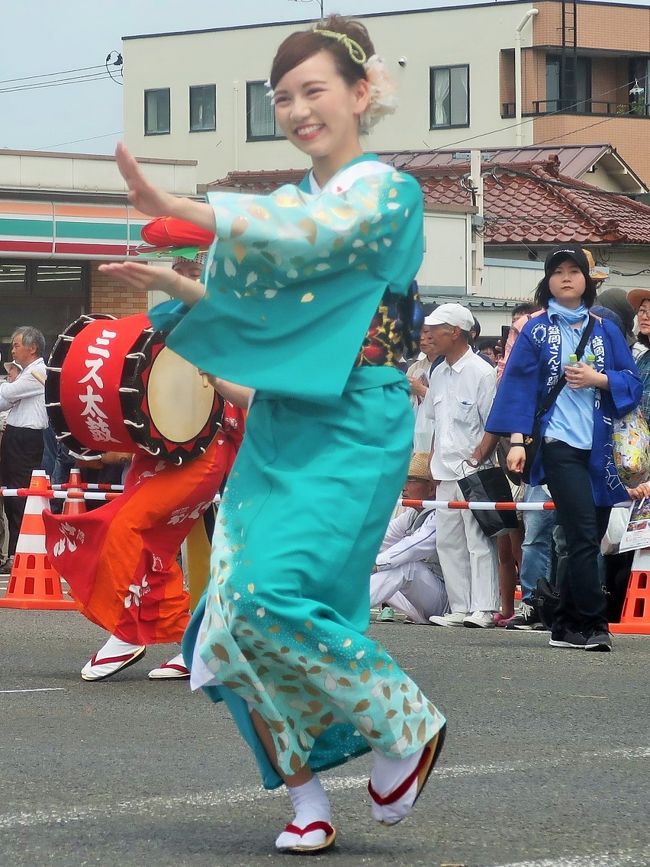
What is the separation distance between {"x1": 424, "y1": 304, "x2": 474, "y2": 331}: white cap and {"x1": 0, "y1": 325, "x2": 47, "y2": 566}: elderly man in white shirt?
13.7 ft

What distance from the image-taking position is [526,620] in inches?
383

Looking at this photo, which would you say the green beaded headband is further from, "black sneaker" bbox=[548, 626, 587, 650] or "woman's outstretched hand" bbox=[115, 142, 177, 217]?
"black sneaker" bbox=[548, 626, 587, 650]

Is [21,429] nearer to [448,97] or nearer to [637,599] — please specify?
[637,599]

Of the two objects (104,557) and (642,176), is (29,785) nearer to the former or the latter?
(104,557)

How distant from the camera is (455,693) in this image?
658 centimetres

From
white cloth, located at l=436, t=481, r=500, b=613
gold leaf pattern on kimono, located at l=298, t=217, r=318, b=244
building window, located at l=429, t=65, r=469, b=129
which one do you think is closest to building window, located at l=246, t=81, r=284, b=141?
building window, located at l=429, t=65, r=469, b=129

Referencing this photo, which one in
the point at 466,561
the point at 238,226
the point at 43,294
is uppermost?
the point at 43,294

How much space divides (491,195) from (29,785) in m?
28.7

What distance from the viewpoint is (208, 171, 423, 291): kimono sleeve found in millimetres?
3627

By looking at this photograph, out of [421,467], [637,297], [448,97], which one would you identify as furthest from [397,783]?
[448,97]

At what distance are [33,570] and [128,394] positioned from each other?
412 cm

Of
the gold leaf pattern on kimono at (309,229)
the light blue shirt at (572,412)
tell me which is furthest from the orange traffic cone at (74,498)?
the gold leaf pattern on kimono at (309,229)

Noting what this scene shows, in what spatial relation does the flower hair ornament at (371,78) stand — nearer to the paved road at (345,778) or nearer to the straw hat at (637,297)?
the paved road at (345,778)

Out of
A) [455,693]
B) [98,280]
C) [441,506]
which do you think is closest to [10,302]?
[98,280]
